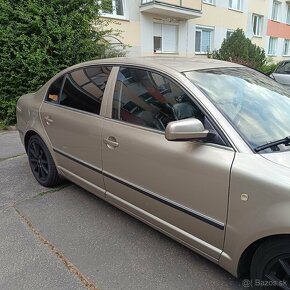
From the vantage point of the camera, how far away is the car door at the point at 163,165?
6.32 feet

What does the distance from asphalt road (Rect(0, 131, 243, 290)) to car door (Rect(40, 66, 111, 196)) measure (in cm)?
33

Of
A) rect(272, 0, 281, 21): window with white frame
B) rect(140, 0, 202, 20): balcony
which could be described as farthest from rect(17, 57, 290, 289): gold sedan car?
rect(272, 0, 281, 21): window with white frame

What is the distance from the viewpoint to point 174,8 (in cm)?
1274

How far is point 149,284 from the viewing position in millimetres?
2178

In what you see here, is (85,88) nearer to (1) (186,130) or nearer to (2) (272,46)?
(1) (186,130)

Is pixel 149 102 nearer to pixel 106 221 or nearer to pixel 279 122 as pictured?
pixel 279 122

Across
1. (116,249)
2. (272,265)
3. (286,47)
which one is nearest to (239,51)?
(286,47)

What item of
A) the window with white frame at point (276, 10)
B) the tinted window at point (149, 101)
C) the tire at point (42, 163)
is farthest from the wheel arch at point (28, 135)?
the window with white frame at point (276, 10)

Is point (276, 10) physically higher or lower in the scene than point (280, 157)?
higher

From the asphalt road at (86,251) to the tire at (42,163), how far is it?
22 centimetres

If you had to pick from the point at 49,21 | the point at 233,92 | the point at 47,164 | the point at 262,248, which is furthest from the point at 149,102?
the point at 49,21

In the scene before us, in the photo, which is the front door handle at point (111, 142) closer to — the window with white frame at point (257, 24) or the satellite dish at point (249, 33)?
the satellite dish at point (249, 33)

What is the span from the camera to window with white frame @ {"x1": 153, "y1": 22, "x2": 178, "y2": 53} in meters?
13.4

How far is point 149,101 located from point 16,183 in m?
2.37
